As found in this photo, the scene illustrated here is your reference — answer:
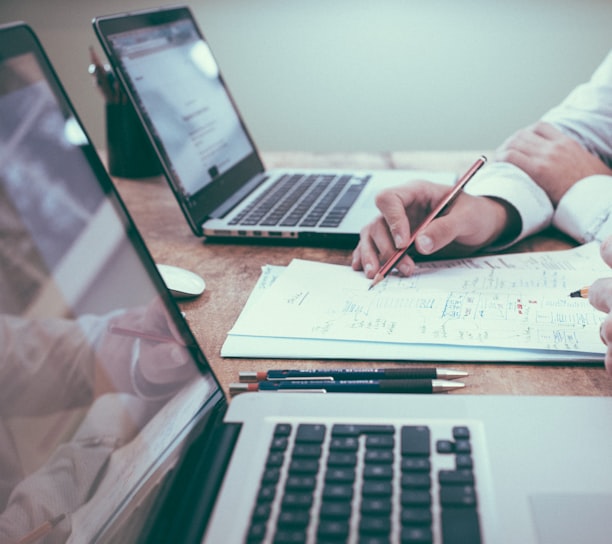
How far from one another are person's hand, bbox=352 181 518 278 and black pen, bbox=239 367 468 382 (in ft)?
0.67

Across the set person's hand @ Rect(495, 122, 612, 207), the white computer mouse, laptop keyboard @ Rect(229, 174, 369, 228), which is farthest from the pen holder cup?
person's hand @ Rect(495, 122, 612, 207)

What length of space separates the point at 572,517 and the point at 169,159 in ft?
2.16

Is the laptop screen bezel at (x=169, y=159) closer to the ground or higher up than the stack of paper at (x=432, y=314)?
higher up

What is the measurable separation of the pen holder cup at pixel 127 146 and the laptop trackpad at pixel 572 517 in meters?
0.95

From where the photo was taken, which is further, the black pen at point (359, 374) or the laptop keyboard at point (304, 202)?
the laptop keyboard at point (304, 202)

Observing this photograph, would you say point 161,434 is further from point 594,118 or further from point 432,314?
point 594,118

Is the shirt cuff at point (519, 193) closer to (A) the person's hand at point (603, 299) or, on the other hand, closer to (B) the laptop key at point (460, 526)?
(A) the person's hand at point (603, 299)

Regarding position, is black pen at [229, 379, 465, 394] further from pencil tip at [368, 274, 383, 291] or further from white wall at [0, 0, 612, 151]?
white wall at [0, 0, 612, 151]

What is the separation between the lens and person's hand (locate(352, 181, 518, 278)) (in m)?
0.73

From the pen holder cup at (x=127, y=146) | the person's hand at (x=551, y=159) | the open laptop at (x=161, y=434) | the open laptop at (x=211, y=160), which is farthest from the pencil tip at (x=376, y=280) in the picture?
the pen holder cup at (x=127, y=146)

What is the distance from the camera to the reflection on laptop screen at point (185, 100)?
0.88m

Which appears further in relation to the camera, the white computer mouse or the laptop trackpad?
the white computer mouse

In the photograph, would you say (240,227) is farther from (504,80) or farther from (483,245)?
(504,80)

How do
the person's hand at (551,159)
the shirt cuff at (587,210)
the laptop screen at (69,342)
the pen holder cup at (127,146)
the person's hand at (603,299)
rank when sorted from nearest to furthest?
the laptop screen at (69,342) → the person's hand at (603,299) → the shirt cuff at (587,210) → the person's hand at (551,159) → the pen holder cup at (127,146)
